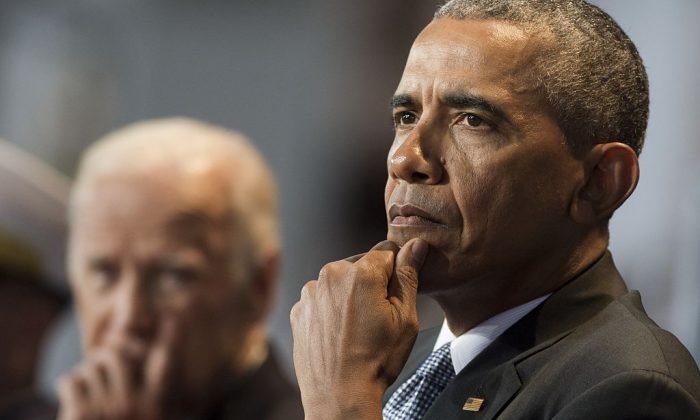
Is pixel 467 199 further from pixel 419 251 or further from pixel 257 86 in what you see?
pixel 257 86

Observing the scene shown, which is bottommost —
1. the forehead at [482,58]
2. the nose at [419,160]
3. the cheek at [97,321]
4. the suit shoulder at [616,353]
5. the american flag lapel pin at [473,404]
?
the cheek at [97,321]

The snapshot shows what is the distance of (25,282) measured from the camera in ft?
13.1

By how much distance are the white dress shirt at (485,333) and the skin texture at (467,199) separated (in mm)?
47

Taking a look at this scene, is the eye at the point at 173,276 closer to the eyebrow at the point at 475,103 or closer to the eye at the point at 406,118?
the eye at the point at 406,118

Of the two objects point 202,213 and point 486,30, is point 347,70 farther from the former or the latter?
point 486,30

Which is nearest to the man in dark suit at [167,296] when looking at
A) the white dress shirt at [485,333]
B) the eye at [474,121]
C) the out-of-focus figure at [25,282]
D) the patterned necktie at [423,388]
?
the out-of-focus figure at [25,282]

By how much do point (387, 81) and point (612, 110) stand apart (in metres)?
5.50

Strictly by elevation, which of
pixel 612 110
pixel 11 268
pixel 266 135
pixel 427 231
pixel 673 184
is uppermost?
pixel 612 110

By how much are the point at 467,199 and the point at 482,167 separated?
6 cm

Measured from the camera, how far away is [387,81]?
25.6 feet

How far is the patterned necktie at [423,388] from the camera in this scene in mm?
2451

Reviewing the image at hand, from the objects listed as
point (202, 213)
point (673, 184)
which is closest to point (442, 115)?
point (202, 213)

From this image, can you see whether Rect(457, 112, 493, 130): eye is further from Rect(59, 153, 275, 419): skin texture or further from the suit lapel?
Rect(59, 153, 275, 419): skin texture

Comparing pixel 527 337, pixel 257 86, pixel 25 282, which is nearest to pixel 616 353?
pixel 527 337
